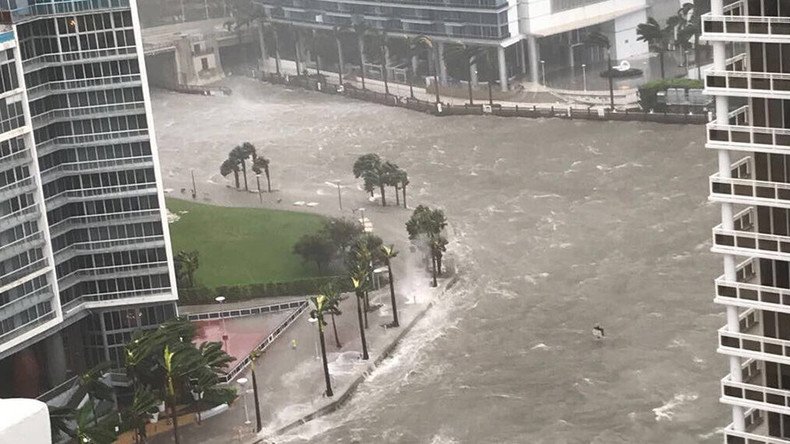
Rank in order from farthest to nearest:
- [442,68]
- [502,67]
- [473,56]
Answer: [442,68] < [473,56] < [502,67]

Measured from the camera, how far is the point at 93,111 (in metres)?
96.2

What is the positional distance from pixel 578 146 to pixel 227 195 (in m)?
27.8

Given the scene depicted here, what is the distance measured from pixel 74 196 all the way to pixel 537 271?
29.7 metres

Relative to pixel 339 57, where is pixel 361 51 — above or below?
above

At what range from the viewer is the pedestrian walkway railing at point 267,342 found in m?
96.6

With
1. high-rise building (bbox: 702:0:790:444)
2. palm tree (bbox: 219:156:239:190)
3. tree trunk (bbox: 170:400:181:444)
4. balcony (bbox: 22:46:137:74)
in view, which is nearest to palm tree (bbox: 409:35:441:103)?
palm tree (bbox: 219:156:239:190)

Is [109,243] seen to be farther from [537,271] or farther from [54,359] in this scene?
[537,271]

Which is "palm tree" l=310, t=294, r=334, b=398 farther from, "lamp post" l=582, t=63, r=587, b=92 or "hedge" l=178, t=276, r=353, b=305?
"lamp post" l=582, t=63, r=587, b=92

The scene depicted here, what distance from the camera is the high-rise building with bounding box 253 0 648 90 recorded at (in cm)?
16950

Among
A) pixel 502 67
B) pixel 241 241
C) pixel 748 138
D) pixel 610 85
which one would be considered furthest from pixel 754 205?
pixel 502 67

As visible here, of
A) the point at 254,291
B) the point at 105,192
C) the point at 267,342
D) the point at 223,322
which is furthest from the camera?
the point at 254,291

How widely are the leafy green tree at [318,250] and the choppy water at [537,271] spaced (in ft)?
27.9

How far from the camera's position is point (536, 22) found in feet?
557

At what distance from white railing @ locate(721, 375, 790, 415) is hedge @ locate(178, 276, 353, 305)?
194 ft
